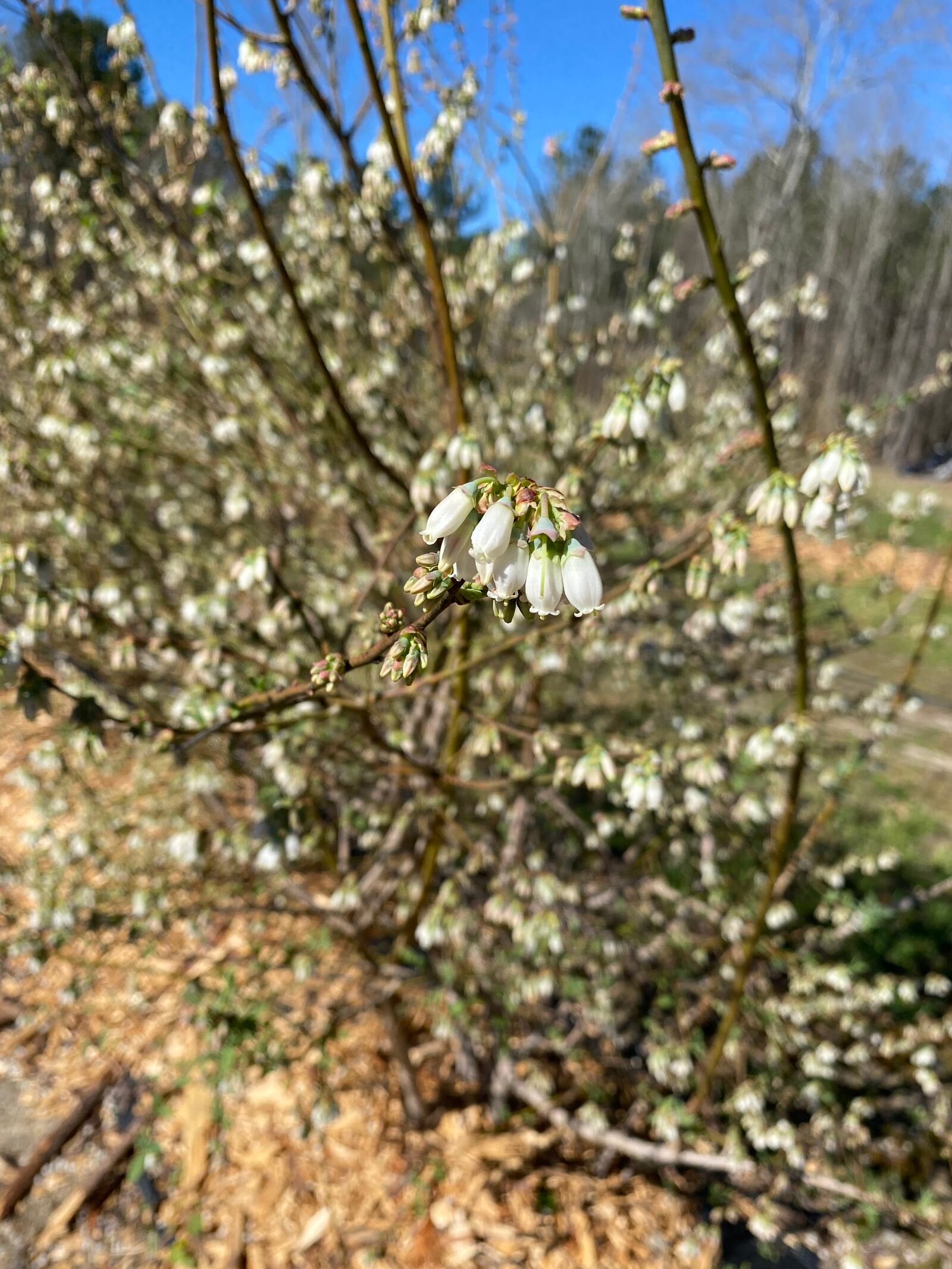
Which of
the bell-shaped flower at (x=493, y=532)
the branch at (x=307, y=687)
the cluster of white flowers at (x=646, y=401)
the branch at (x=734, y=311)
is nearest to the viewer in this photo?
the bell-shaped flower at (x=493, y=532)

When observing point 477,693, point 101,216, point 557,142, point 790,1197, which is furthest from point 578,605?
point 557,142

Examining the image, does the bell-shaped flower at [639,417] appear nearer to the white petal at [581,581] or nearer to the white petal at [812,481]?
the white petal at [812,481]

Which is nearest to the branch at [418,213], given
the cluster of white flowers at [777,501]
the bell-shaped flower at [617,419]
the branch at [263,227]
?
the branch at [263,227]

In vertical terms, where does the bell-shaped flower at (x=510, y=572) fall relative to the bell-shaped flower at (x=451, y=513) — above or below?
below

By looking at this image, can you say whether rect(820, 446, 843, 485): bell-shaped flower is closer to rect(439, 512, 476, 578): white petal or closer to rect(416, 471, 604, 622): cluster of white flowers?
rect(416, 471, 604, 622): cluster of white flowers

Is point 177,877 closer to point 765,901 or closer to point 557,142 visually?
point 765,901

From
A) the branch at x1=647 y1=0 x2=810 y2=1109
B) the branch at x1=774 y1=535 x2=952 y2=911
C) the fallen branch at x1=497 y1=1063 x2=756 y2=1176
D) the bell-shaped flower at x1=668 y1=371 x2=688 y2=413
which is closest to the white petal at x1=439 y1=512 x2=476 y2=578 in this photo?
the branch at x1=647 y1=0 x2=810 y2=1109

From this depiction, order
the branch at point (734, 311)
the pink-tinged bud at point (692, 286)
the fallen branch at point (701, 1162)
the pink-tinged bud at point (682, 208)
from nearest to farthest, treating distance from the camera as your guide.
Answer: the branch at point (734, 311), the pink-tinged bud at point (682, 208), the pink-tinged bud at point (692, 286), the fallen branch at point (701, 1162)
